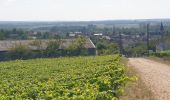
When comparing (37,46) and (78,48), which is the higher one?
(37,46)

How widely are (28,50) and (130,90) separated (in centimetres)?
6729

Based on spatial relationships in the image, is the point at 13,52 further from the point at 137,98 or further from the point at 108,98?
the point at 108,98

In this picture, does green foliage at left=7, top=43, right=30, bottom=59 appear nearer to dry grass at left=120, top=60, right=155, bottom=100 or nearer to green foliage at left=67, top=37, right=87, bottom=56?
green foliage at left=67, top=37, right=87, bottom=56

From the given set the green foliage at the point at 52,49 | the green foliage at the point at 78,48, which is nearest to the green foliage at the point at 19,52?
the green foliage at the point at 52,49

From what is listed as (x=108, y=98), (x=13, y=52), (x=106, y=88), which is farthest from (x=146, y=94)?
(x=13, y=52)

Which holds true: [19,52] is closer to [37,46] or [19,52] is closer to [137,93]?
[37,46]

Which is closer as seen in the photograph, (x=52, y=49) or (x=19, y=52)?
(x=19, y=52)

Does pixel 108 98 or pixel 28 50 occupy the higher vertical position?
pixel 108 98

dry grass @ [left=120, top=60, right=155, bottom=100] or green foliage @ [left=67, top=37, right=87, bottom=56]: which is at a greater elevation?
dry grass @ [left=120, top=60, right=155, bottom=100]

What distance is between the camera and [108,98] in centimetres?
1368

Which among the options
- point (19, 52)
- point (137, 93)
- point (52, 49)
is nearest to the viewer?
point (137, 93)

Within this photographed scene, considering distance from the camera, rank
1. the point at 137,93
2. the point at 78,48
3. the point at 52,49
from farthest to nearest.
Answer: the point at 78,48 < the point at 52,49 < the point at 137,93

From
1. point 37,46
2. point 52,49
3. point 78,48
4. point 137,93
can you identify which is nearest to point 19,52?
point 37,46

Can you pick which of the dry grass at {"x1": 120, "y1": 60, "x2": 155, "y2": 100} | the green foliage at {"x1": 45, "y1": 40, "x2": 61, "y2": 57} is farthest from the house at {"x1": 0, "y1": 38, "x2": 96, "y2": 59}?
the dry grass at {"x1": 120, "y1": 60, "x2": 155, "y2": 100}
